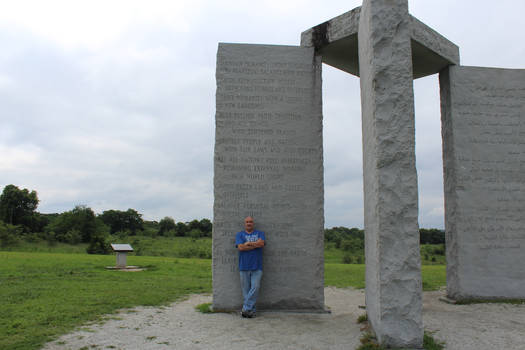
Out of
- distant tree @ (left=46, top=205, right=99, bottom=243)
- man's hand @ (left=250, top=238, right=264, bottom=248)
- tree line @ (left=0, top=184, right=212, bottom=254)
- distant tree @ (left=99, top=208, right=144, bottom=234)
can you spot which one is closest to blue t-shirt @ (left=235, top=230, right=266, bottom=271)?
man's hand @ (left=250, top=238, right=264, bottom=248)

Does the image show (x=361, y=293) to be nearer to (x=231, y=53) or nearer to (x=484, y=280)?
(x=484, y=280)

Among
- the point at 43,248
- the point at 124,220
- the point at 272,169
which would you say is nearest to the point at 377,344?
the point at 272,169

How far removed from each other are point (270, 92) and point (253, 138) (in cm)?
97

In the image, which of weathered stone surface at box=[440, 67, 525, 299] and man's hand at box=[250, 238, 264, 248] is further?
weathered stone surface at box=[440, 67, 525, 299]

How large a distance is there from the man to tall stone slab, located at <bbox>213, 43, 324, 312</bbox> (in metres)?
0.32

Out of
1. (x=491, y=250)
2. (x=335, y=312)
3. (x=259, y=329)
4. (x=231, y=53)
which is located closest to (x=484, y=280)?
(x=491, y=250)

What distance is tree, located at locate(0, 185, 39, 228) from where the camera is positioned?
3609 cm

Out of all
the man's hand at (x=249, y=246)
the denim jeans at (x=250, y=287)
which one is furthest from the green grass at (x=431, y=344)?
the man's hand at (x=249, y=246)

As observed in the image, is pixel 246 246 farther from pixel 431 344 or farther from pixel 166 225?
pixel 166 225

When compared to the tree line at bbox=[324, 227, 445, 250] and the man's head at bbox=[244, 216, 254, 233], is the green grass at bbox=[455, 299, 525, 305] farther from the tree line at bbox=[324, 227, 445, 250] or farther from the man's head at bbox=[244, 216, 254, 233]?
the tree line at bbox=[324, 227, 445, 250]

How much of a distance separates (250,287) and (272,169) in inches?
85.5

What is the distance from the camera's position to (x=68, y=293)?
7840 millimetres

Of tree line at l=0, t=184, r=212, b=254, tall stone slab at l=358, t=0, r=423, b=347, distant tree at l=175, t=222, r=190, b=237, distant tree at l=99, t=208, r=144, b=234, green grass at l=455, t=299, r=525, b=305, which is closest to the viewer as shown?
tall stone slab at l=358, t=0, r=423, b=347

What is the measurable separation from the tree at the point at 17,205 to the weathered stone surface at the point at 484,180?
3862 cm
